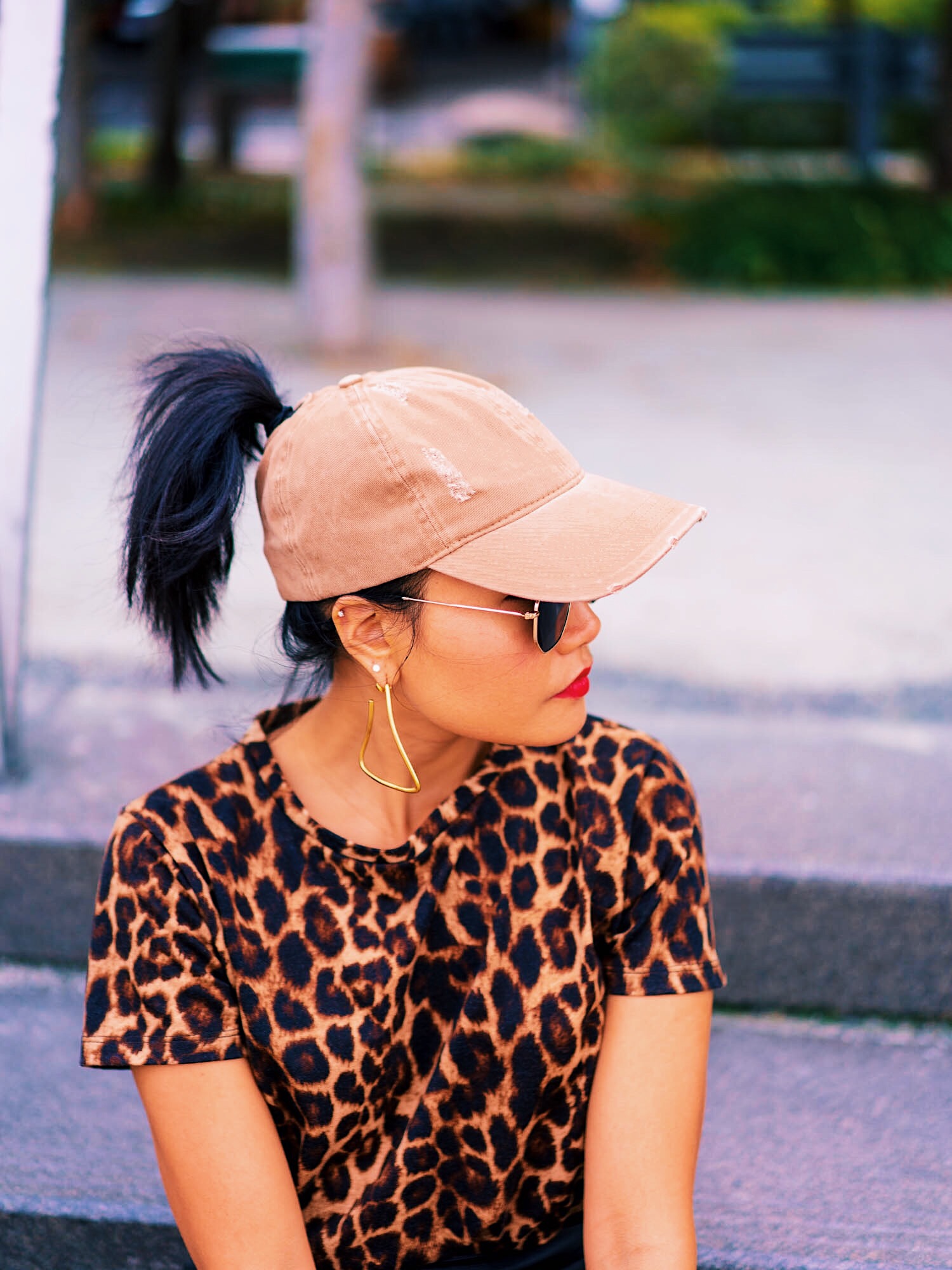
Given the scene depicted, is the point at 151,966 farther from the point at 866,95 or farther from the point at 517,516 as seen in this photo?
the point at 866,95

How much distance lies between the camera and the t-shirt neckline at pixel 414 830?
1.73m

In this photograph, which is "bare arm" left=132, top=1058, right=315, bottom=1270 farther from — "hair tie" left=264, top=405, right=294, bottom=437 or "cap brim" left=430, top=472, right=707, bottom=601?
"hair tie" left=264, top=405, right=294, bottom=437

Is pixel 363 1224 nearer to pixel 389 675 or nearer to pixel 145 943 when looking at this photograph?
pixel 145 943

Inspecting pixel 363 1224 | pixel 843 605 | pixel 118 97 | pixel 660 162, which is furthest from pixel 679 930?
pixel 118 97

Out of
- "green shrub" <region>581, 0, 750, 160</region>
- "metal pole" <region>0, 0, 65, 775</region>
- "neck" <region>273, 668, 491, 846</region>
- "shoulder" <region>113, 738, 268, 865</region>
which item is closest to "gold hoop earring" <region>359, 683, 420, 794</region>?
"neck" <region>273, 668, 491, 846</region>

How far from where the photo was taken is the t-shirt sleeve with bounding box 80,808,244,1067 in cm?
162

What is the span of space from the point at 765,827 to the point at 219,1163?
148 cm

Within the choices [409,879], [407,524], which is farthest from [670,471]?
[407,524]

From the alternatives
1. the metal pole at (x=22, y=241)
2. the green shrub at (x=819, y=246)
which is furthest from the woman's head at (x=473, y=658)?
the green shrub at (x=819, y=246)

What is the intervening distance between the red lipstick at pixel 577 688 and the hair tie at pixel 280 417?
0.49 meters

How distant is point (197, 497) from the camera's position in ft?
5.62

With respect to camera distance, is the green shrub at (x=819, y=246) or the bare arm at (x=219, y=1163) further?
the green shrub at (x=819, y=246)

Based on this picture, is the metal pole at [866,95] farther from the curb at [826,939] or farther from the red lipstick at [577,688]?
the red lipstick at [577,688]

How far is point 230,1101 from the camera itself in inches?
64.8
